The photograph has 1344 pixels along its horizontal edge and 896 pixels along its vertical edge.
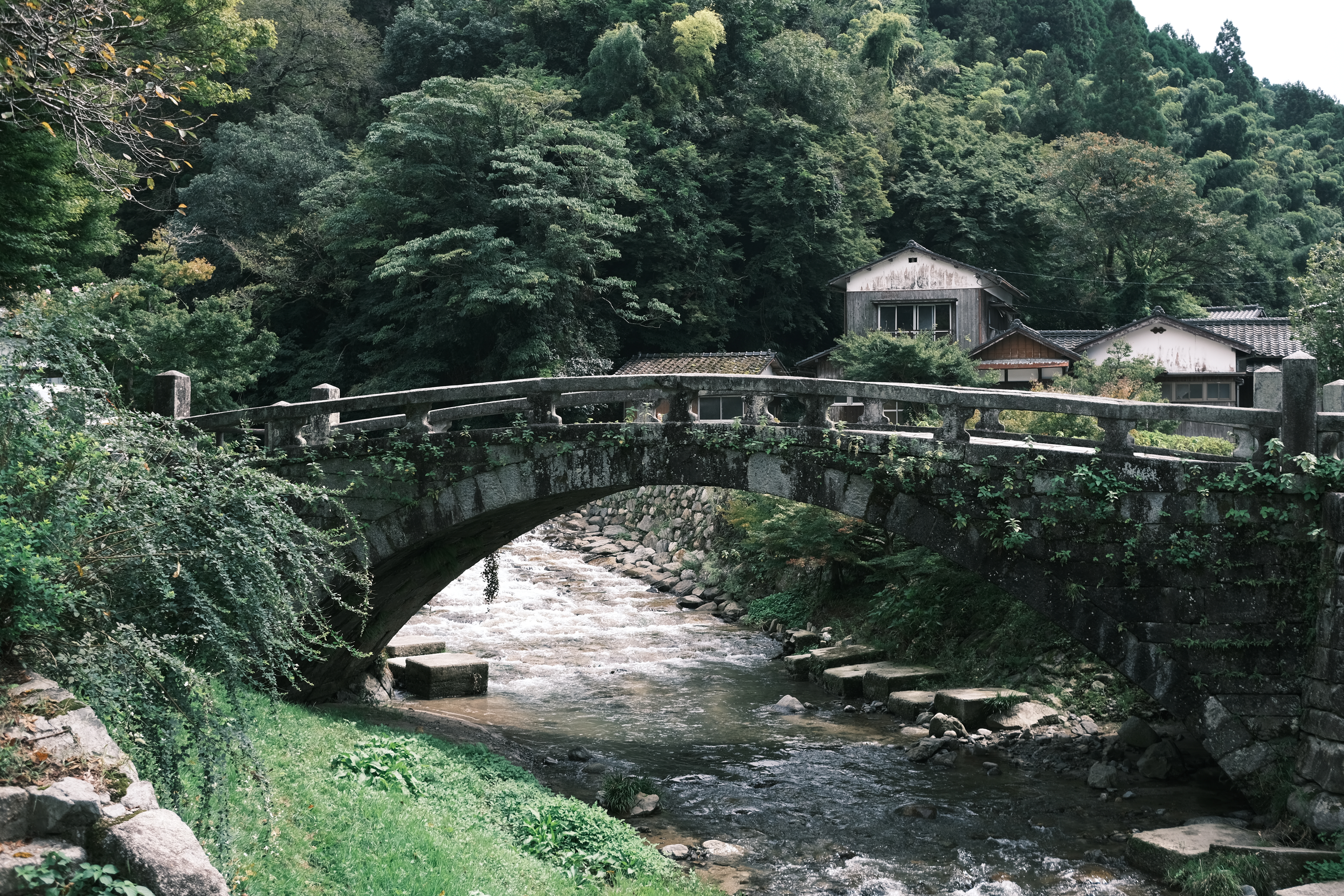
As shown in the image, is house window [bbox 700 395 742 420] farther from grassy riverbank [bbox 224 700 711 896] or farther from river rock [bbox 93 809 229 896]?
river rock [bbox 93 809 229 896]

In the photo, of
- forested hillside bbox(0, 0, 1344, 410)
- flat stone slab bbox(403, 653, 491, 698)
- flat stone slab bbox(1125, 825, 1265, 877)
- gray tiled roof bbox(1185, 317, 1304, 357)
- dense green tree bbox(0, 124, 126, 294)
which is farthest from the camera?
gray tiled roof bbox(1185, 317, 1304, 357)

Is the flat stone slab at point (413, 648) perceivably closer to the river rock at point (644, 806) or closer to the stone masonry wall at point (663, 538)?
the river rock at point (644, 806)

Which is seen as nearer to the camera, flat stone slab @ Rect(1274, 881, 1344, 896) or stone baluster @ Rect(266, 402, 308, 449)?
flat stone slab @ Rect(1274, 881, 1344, 896)

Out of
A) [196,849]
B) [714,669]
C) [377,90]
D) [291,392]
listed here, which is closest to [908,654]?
[714,669]

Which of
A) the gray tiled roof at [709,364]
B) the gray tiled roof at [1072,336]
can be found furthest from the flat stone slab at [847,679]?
the gray tiled roof at [1072,336]

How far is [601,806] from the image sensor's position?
1095cm

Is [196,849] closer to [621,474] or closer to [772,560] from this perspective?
[621,474]

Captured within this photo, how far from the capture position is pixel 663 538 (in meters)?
27.5

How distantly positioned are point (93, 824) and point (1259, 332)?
118ft

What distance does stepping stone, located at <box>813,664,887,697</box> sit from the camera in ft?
52.2

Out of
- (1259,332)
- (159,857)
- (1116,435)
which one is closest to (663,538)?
(1116,435)

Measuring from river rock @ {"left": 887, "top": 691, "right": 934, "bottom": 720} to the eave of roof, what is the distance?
2343cm

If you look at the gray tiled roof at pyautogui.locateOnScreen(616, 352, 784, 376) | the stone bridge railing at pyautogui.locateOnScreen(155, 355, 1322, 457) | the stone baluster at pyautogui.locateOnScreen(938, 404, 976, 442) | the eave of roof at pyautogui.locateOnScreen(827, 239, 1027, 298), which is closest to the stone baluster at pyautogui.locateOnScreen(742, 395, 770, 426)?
the stone bridge railing at pyautogui.locateOnScreen(155, 355, 1322, 457)

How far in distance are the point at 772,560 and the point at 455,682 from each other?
845 centimetres
